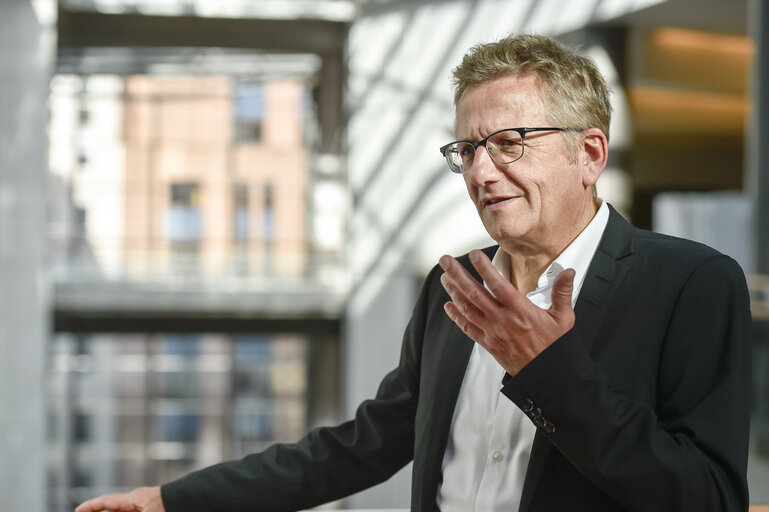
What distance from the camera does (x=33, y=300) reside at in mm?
14164

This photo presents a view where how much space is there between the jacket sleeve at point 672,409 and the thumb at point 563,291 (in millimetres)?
46

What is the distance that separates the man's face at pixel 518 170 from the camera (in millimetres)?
1675

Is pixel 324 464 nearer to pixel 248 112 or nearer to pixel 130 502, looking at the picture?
pixel 130 502

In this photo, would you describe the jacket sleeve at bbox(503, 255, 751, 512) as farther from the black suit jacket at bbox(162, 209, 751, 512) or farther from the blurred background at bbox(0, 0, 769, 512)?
the blurred background at bbox(0, 0, 769, 512)

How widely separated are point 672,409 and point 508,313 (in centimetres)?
36

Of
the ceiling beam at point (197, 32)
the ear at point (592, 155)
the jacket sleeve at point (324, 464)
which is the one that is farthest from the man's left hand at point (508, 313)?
the ceiling beam at point (197, 32)

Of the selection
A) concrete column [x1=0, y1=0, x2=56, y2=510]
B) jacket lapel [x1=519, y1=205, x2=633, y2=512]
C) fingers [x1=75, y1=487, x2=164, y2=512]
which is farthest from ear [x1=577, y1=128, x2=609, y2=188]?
concrete column [x1=0, y1=0, x2=56, y2=510]

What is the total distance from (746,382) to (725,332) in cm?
9

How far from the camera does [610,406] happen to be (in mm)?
1370

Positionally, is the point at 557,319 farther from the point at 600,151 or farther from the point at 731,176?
the point at 731,176

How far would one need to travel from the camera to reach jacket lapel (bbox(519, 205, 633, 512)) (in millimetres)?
1570

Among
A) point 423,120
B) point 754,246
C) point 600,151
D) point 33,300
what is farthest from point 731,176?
point 600,151

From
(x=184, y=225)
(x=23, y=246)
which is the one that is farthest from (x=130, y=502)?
(x=184, y=225)

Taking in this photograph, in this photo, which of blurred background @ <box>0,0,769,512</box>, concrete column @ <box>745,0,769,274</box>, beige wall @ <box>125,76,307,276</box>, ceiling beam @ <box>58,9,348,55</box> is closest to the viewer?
concrete column @ <box>745,0,769,274</box>
